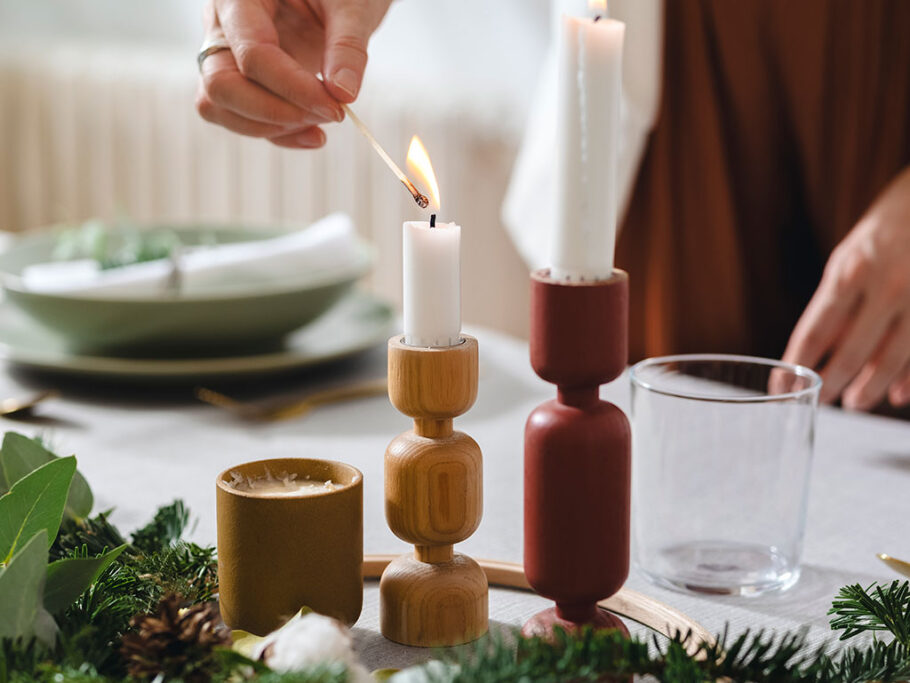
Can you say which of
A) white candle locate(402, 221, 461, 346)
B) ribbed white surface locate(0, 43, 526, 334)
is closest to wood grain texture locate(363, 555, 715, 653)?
white candle locate(402, 221, 461, 346)

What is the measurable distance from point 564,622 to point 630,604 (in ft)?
0.20

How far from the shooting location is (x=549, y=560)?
410mm

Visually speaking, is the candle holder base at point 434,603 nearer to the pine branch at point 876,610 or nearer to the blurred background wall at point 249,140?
the pine branch at point 876,610

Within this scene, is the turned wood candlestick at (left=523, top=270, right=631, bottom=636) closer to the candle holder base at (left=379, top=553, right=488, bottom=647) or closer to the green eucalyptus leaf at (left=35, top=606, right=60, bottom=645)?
the candle holder base at (left=379, top=553, right=488, bottom=647)

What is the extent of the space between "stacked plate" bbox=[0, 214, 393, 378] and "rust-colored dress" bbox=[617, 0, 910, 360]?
40 cm

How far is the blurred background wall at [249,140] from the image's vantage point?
1.98 m

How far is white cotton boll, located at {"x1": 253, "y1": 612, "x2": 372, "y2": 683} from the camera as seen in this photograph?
0.32m

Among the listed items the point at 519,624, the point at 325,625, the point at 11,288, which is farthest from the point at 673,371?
the point at 11,288

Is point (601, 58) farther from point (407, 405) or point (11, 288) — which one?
point (11, 288)

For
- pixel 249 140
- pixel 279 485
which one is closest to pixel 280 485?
pixel 279 485

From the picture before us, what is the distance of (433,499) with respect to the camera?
43 centimetres

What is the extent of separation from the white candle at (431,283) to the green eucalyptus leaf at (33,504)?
0.14 meters

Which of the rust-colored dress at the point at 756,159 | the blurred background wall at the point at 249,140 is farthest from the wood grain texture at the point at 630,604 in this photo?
the blurred background wall at the point at 249,140

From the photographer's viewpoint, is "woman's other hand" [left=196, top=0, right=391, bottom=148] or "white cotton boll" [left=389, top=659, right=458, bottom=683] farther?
"woman's other hand" [left=196, top=0, right=391, bottom=148]
